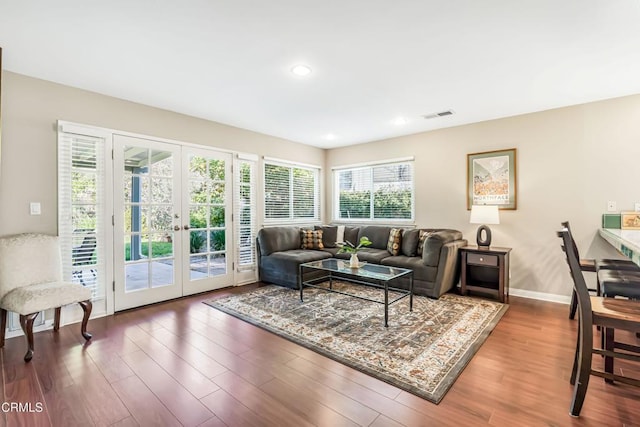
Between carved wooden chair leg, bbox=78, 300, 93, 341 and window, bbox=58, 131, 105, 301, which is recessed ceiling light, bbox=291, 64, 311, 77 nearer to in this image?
window, bbox=58, 131, 105, 301

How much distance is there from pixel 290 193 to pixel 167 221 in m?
2.30

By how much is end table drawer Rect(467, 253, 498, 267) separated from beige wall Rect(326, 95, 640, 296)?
56 centimetres

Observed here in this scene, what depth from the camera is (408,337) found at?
2.69 meters

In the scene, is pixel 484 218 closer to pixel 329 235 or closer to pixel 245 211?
pixel 329 235

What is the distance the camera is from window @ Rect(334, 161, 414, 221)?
5.23 meters

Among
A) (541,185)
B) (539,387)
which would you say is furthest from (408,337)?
(541,185)

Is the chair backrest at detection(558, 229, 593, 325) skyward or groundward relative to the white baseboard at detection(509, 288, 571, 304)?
skyward

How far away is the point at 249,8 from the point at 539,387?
3127 mm

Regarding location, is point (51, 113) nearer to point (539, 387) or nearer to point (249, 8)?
point (249, 8)

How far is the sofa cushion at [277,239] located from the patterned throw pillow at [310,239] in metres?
0.09

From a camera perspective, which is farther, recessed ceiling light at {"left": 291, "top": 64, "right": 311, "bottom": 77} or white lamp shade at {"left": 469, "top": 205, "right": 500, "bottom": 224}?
white lamp shade at {"left": 469, "top": 205, "right": 500, "bottom": 224}

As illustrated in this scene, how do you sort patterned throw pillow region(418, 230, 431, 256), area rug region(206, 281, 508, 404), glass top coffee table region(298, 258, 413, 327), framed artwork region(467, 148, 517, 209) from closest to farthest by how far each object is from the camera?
area rug region(206, 281, 508, 404) → glass top coffee table region(298, 258, 413, 327) → framed artwork region(467, 148, 517, 209) → patterned throw pillow region(418, 230, 431, 256)

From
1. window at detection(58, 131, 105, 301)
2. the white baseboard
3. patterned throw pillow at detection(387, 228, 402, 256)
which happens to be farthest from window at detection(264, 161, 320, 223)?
the white baseboard

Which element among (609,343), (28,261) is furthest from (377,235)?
(28,261)
